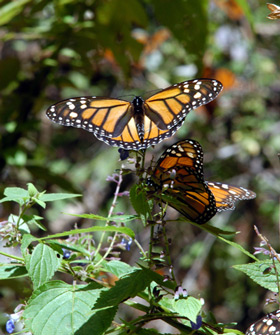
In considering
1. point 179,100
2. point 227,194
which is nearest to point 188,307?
point 227,194

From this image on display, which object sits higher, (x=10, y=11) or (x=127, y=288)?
(x=10, y=11)

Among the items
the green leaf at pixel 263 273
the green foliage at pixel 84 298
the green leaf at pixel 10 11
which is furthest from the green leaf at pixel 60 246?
the green leaf at pixel 10 11

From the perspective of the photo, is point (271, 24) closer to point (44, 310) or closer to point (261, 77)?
point (261, 77)

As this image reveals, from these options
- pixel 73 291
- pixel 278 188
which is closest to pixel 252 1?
pixel 278 188

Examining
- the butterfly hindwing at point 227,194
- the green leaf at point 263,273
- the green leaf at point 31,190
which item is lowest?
the butterfly hindwing at point 227,194

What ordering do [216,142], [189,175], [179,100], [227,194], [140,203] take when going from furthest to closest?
[216,142], [179,100], [227,194], [189,175], [140,203]

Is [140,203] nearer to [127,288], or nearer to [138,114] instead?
[127,288]

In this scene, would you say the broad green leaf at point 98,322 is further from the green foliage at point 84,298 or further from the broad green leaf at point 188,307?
the broad green leaf at point 188,307
